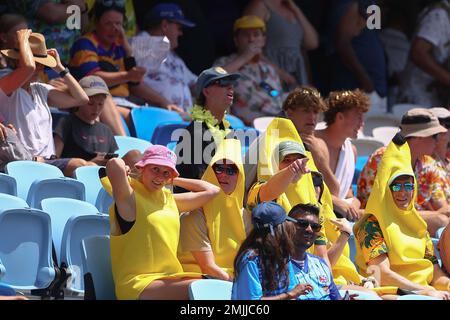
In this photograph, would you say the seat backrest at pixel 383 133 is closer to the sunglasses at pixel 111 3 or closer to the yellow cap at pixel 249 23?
the yellow cap at pixel 249 23

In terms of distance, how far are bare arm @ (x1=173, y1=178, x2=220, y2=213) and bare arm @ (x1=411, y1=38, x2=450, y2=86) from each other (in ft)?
17.1

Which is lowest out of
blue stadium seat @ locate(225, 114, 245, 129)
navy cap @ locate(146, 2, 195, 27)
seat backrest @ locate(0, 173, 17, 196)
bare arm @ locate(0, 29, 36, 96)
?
seat backrest @ locate(0, 173, 17, 196)

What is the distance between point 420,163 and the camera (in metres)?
9.69

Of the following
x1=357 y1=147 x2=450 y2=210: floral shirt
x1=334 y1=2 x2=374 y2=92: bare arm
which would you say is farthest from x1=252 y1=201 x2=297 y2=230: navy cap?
x1=334 y1=2 x2=374 y2=92: bare arm

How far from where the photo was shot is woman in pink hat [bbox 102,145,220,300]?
712 cm

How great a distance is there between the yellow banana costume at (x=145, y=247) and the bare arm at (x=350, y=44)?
5271 millimetres

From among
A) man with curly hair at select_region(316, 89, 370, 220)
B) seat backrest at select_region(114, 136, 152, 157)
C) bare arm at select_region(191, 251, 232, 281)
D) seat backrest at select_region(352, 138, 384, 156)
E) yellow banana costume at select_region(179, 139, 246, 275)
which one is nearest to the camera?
bare arm at select_region(191, 251, 232, 281)

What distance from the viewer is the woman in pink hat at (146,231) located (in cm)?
712

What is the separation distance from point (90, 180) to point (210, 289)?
2017 millimetres

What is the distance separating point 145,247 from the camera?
7.24 meters

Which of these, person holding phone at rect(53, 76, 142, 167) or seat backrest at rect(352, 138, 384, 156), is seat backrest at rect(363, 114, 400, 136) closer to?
seat backrest at rect(352, 138, 384, 156)

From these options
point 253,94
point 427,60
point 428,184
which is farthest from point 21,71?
point 427,60
